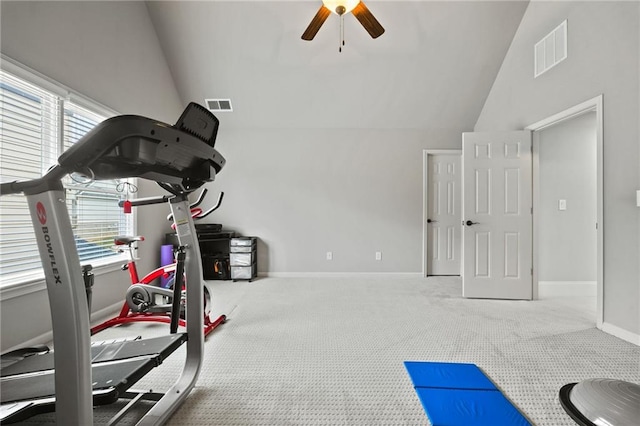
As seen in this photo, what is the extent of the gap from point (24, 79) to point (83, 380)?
7.71 ft

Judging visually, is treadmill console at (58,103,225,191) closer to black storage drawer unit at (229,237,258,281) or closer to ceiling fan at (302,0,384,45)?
ceiling fan at (302,0,384,45)

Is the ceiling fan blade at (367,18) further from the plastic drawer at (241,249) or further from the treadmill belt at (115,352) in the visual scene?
the plastic drawer at (241,249)

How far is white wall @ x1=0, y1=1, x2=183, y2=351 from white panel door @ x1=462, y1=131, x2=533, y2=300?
158 inches

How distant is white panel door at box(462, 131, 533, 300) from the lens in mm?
3330

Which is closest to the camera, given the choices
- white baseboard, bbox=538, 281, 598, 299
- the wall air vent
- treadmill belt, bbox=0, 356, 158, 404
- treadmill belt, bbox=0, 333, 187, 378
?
treadmill belt, bbox=0, 356, 158, 404

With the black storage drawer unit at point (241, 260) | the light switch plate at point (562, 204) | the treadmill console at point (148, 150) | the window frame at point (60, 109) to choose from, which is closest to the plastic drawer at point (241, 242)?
the black storage drawer unit at point (241, 260)

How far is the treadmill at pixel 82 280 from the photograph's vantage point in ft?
2.96

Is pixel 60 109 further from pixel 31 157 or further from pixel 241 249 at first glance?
pixel 241 249

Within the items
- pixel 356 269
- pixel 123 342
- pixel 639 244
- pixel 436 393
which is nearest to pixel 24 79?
pixel 123 342

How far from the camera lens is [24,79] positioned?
6.67 feet

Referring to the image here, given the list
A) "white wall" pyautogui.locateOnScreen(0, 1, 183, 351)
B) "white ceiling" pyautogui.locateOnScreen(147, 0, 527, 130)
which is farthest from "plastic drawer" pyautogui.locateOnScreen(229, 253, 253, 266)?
"white ceiling" pyautogui.locateOnScreen(147, 0, 527, 130)

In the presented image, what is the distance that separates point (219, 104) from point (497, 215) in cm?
416

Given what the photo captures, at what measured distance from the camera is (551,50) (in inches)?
117

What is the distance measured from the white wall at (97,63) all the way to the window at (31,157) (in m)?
0.18
